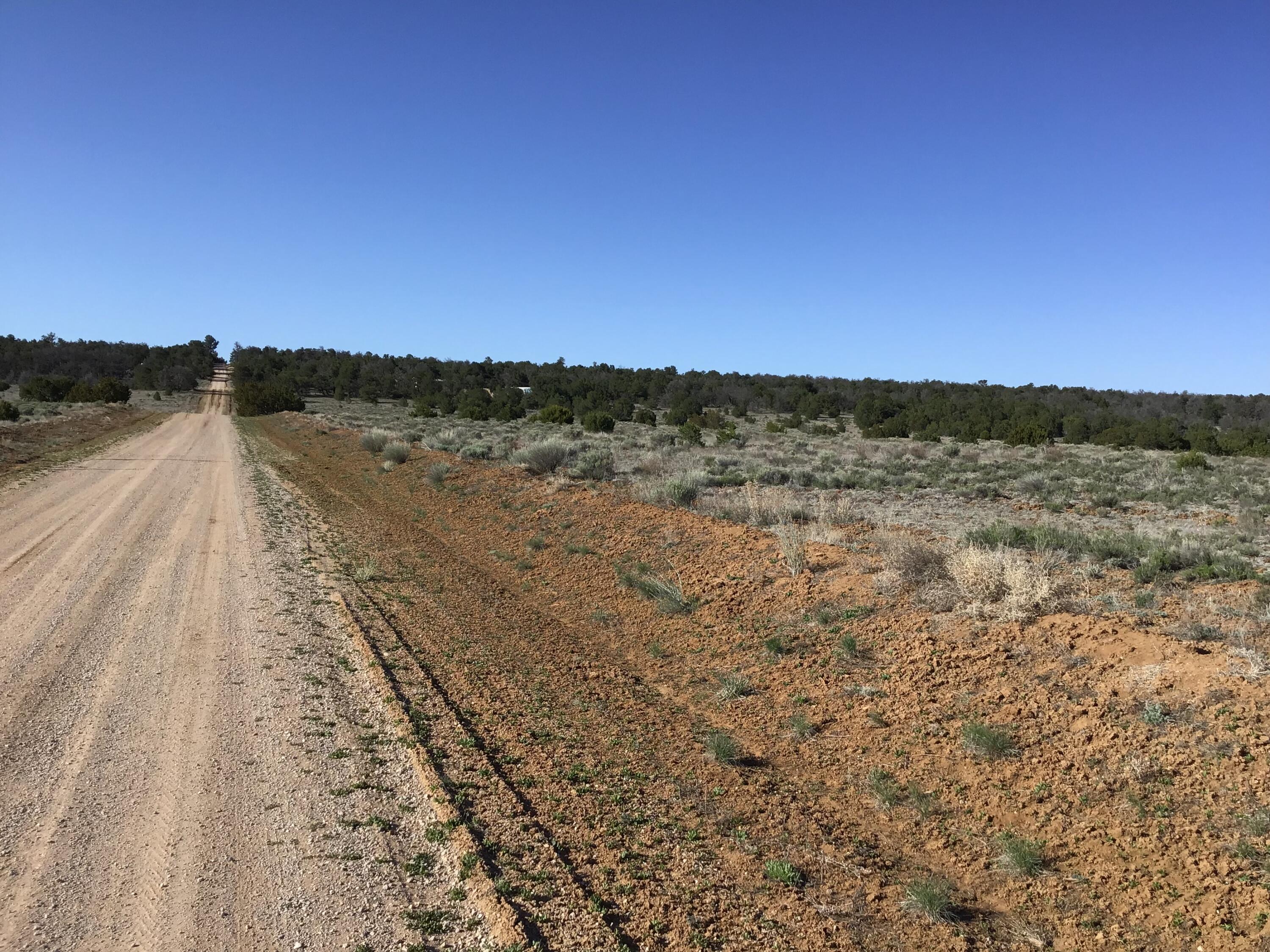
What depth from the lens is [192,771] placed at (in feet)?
17.1

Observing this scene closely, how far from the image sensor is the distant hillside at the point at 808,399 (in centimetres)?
4341

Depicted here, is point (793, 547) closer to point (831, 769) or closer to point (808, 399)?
point (831, 769)

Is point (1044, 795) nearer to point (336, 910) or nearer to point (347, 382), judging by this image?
point (336, 910)

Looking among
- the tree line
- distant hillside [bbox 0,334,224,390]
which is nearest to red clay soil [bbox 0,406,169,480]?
the tree line

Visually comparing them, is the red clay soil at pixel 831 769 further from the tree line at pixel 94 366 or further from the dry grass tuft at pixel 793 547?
the tree line at pixel 94 366

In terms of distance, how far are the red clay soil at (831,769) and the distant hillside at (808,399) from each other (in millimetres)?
37859

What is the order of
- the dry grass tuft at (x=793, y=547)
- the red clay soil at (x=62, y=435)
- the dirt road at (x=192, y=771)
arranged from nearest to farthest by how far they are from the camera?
the dirt road at (x=192, y=771) → the dry grass tuft at (x=793, y=547) → the red clay soil at (x=62, y=435)

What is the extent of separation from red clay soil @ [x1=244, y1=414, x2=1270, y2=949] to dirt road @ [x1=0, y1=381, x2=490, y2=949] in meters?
0.57

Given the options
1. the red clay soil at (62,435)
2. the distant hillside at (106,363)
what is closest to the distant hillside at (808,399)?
the distant hillside at (106,363)

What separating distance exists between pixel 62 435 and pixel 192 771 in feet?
122

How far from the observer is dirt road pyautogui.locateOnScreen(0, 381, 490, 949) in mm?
3836

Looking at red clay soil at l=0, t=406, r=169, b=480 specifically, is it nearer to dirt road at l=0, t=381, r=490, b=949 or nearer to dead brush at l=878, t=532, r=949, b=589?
dirt road at l=0, t=381, r=490, b=949

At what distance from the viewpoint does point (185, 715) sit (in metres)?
6.07

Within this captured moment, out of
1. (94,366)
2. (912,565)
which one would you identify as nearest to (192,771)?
(912,565)
